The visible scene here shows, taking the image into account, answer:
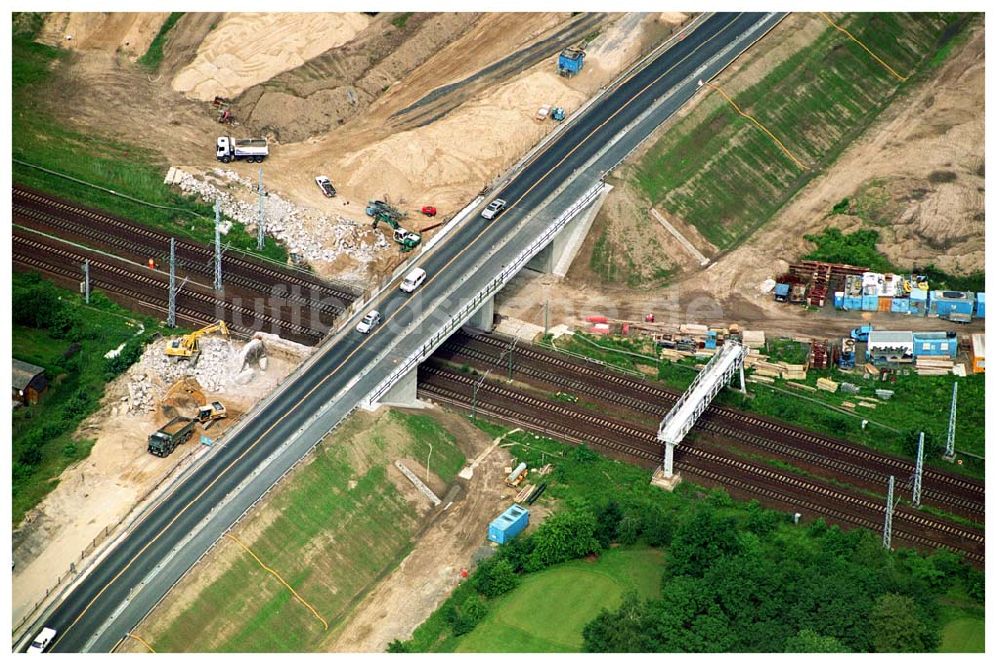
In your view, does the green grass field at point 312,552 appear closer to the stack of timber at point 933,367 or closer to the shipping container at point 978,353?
the stack of timber at point 933,367

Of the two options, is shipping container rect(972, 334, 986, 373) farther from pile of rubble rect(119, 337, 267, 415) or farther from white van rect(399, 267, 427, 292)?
pile of rubble rect(119, 337, 267, 415)

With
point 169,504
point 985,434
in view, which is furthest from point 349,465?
point 985,434

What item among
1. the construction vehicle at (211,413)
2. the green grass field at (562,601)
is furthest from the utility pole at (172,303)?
the green grass field at (562,601)

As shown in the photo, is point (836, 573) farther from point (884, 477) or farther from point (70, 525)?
point (70, 525)

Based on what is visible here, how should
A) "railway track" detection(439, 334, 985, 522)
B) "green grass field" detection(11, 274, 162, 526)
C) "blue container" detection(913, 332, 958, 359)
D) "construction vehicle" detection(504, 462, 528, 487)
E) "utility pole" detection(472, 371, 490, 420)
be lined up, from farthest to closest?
"blue container" detection(913, 332, 958, 359) → "utility pole" detection(472, 371, 490, 420) → "railway track" detection(439, 334, 985, 522) → "construction vehicle" detection(504, 462, 528, 487) → "green grass field" detection(11, 274, 162, 526)

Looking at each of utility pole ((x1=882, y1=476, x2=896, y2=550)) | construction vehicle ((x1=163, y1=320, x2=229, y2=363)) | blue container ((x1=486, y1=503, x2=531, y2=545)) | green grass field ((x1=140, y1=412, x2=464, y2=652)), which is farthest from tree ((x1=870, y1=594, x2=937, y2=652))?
construction vehicle ((x1=163, y1=320, x2=229, y2=363))
